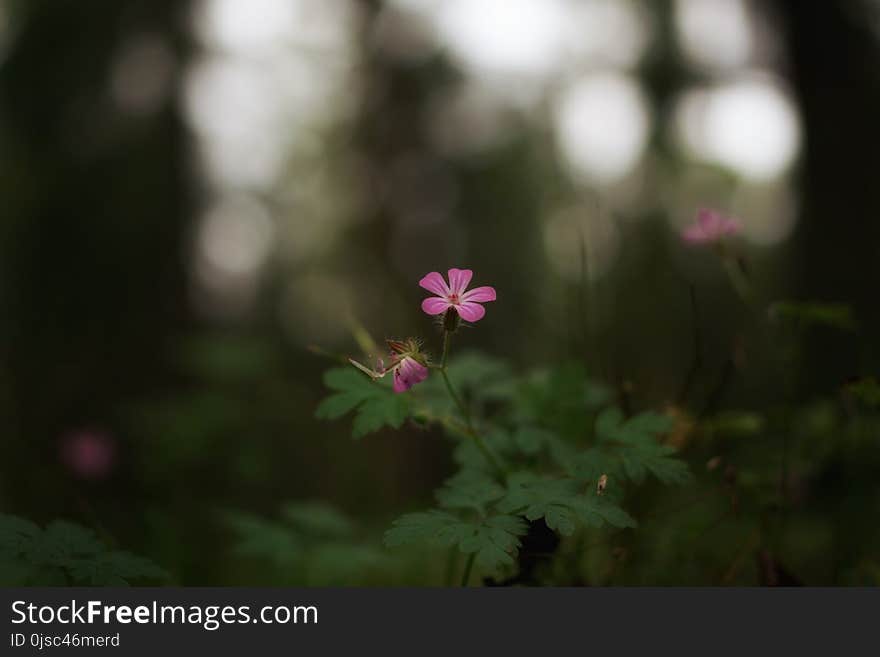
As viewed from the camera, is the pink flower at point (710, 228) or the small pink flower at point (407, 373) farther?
the pink flower at point (710, 228)

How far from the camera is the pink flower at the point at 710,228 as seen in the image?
1.72 meters

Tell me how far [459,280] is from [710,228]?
79cm

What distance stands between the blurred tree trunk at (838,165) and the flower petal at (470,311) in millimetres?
2725

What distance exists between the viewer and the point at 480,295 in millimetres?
1345

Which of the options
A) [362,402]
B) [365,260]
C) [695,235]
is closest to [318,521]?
[362,402]

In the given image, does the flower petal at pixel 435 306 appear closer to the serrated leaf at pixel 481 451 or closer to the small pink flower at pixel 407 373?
the small pink flower at pixel 407 373

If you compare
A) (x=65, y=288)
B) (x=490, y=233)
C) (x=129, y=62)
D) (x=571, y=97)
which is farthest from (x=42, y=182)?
(x=571, y=97)

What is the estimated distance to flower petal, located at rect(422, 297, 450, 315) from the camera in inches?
51.3

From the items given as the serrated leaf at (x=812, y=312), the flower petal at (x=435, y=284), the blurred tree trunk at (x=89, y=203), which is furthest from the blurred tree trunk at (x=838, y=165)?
the blurred tree trunk at (x=89, y=203)

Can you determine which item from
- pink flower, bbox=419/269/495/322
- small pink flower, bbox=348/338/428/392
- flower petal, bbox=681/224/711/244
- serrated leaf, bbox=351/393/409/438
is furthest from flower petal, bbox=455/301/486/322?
flower petal, bbox=681/224/711/244

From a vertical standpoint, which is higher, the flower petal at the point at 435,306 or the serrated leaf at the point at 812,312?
the serrated leaf at the point at 812,312

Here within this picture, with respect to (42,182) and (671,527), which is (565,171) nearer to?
(42,182)

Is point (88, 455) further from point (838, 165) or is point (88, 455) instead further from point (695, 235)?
point (838, 165)

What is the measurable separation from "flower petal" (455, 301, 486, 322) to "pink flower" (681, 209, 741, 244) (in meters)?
0.73
